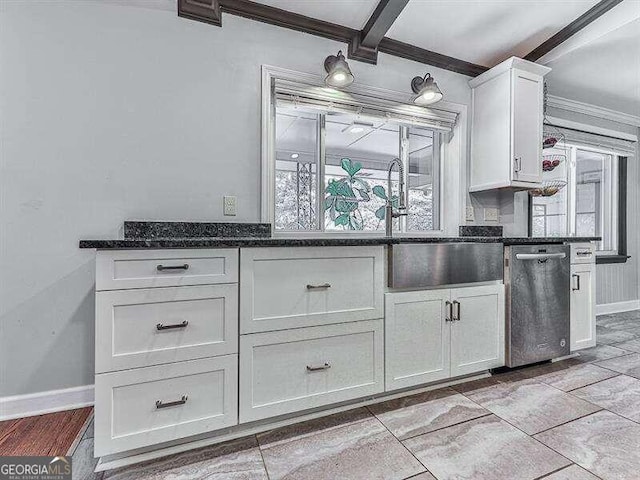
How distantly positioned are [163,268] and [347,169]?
1679mm

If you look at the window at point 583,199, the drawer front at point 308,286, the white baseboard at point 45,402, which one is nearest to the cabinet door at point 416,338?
the drawer front at point 308,286

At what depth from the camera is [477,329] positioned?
2.04 m

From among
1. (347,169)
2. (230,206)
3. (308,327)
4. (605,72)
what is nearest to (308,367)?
(308,327)

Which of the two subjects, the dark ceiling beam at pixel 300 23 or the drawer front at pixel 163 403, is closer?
the drawer front at pixel 163 403

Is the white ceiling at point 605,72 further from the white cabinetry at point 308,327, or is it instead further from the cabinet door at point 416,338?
the white cabinetry at point 308,327

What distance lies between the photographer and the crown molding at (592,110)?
11.1 feet

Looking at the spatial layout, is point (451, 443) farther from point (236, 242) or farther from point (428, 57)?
point (428, 57)

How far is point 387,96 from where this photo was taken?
2.51 meters

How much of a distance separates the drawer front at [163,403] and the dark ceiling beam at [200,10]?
6.39 ft

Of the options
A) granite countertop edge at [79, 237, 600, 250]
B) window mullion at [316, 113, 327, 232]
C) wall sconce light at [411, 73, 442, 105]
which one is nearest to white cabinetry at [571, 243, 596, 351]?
granite countertop edge at [79, 237, 600, 250]

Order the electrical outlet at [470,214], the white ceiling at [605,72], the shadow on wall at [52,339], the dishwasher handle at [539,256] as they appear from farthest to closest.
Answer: the electrical outlet at [470,214], the white ceiling at [605,72], the dishwasher handle at [539,256], the shadow on wall at [52,339]

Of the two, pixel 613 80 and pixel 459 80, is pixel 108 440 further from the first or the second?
pixel 613 80

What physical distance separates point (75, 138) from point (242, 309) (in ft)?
4.38

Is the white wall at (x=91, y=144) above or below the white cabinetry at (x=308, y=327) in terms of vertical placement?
above
